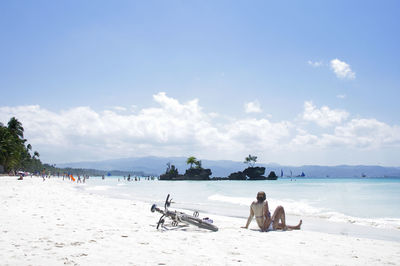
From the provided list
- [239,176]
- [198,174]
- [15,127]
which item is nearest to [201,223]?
[15,127]

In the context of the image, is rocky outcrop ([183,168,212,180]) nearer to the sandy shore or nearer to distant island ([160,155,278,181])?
distant island ([160,155,278,181])

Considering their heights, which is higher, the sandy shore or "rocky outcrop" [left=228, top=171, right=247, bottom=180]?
the sandy shore

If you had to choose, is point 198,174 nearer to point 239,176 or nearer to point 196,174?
point 196,174

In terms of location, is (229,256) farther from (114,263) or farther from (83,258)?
(83,258)

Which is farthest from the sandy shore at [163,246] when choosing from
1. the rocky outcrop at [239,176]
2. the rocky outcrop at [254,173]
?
the rocky outcrop at [239,176]

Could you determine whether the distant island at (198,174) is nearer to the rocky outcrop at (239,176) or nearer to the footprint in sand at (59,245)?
the rocky outcrop at (239,176)

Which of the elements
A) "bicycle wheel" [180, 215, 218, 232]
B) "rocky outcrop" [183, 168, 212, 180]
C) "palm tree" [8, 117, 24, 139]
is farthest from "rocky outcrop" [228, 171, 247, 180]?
"bicycle wheel" [180, 215, 218, 232]

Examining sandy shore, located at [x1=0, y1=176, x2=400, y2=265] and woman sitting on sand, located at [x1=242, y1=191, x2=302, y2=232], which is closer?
sandy shore, located at [x1=0, y1=176, x2=400, y2=265]

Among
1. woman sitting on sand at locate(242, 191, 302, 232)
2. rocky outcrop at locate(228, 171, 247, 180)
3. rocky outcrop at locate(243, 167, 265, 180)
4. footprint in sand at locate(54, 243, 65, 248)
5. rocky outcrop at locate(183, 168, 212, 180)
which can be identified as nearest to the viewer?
footprint in sand at locate(54, 243, 65, 248)

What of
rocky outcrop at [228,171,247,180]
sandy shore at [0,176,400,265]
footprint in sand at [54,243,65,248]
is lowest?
rocky outcrop at [228,171,247,180]

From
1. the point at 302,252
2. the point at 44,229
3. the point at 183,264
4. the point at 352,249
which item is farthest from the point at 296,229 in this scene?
the point at 44,229

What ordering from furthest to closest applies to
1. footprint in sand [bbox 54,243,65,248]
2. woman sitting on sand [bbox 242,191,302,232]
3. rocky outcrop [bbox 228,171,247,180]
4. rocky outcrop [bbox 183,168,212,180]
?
rocky outcrop [bbox 228,171,247,180] < rocky outcrop [bbox 183,168,212,180] < woman sitting on sand [bbox 242,191,302,232] < footprint in sand [bbox 54,243,65,248]

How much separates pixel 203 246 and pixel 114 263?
2364 mm

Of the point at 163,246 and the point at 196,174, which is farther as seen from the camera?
the point at 196,174
